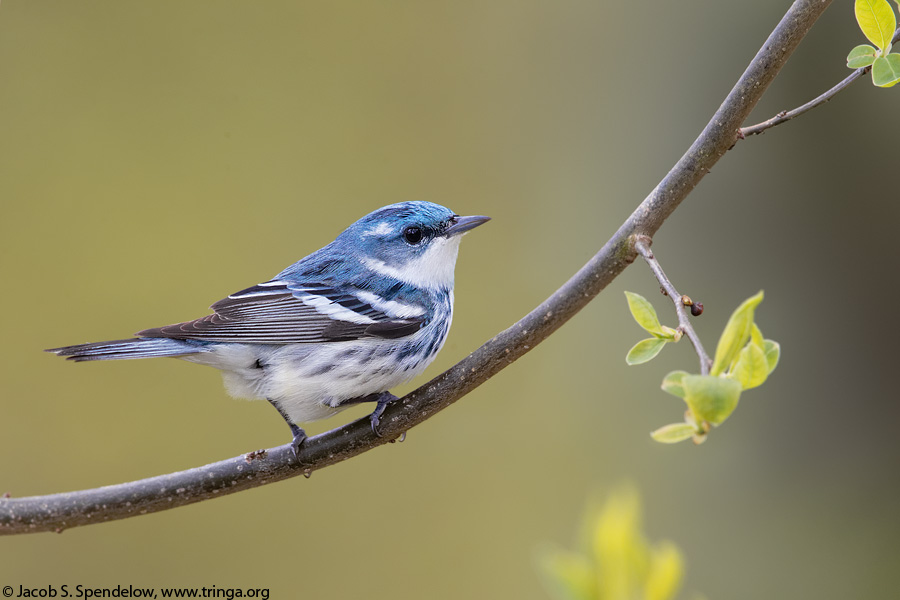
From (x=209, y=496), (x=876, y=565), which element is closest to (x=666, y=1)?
(x=876, y=565)

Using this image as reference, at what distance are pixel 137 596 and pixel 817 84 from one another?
415 centimetres

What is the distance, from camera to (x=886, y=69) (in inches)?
50.6

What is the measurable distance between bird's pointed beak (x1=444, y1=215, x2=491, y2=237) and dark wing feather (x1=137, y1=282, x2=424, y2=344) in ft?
1.09

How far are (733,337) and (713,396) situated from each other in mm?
92

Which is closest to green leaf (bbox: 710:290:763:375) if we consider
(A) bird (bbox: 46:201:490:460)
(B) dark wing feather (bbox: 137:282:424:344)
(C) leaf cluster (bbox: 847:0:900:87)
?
(C) leaf cluster (bbox: 847:0:900:87)

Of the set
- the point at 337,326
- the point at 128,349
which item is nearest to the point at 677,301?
the point at 337,326

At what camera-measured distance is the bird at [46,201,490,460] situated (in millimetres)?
2271

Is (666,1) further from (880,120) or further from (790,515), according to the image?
(790,515)

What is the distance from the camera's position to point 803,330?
3730 mm

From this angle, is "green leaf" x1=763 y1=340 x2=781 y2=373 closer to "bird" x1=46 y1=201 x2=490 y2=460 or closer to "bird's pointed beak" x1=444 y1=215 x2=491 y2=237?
"bird" x1=46 y1=201 x2=490 y2=460

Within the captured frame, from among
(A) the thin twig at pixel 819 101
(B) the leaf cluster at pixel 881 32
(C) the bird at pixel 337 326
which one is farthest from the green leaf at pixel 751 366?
(C) the bird at pixel 337 326

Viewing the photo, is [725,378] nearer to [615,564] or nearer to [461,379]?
[615,564]

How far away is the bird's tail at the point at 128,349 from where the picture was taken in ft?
6.46

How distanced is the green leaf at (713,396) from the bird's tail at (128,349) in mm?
1582
